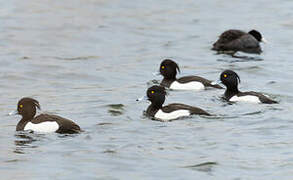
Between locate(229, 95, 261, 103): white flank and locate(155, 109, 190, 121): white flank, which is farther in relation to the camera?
locate(229, 95, 261, 103): white flank

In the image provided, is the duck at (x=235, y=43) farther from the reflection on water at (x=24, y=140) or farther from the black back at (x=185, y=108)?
the reflection on water at (x=24, y=140)

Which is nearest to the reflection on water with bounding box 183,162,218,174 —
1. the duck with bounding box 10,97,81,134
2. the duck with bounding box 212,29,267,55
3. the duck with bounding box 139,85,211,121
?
the duck with bounding box 10,97,81,134

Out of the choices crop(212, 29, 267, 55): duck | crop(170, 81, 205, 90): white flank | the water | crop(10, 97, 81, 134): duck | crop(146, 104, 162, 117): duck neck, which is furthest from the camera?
crop(212, 29, 267, 55): duck

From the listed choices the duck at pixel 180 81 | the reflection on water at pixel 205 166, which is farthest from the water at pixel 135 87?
the duck at pixel 180 81

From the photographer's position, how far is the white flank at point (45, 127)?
45.7 feet

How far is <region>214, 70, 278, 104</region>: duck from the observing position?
16.7 meters

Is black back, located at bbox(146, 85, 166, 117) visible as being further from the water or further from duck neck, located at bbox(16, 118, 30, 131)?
duck neck, located at bbox(16, 118, 30, 131)

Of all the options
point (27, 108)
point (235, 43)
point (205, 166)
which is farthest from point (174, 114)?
point (235, 43)

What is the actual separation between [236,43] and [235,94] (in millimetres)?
7487

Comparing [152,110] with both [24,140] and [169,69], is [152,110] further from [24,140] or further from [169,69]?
[169,69]

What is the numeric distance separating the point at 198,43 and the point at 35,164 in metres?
14.6

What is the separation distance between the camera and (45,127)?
46.0 feet

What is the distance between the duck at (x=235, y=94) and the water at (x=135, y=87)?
0.23 metres

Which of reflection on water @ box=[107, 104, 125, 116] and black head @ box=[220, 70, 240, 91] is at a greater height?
black head @ box=[220, 70, 240, 91]
